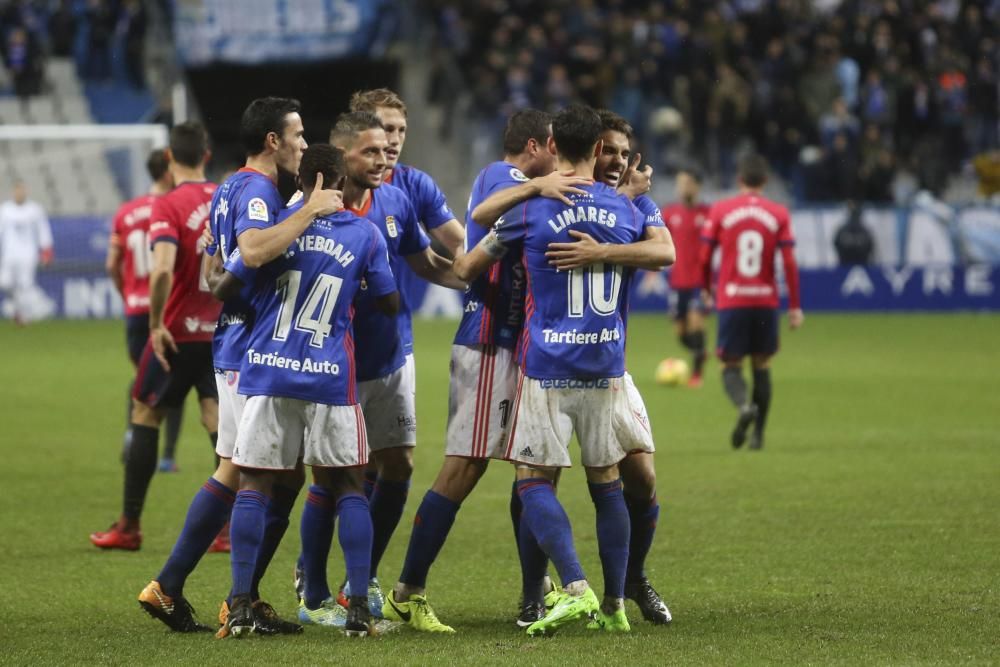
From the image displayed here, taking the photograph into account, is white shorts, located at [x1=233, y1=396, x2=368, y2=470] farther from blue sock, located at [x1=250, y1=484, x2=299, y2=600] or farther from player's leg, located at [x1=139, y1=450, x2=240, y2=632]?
blue sock, located at [x1=250, y1=484, x2=299, y2=600]

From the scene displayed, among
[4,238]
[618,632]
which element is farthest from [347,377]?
[4,238]

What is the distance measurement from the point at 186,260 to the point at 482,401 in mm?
2641

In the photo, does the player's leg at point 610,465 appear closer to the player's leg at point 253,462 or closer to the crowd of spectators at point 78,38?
the player's leg at point 253,462

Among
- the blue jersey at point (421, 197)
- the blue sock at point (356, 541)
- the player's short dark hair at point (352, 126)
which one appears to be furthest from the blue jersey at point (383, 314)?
the blue sock at point (356, 541)

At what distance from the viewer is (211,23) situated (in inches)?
1150

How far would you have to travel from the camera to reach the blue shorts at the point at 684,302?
672 inches

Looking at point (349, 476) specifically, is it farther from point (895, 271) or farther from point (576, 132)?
point (895, 271)

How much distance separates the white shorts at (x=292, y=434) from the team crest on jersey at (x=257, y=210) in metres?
0.69

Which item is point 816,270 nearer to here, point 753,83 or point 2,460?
point 753,83

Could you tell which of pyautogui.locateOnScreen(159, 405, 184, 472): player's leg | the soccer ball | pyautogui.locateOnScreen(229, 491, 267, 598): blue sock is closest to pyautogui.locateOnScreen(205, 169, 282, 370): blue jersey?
pyautogui.locateOnScreen(229, 491, 267, 598): blue sock

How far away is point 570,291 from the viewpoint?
6.11 meters

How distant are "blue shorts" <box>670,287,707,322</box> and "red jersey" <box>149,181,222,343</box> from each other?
9245mm

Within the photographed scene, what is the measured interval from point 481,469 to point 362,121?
5.05ft

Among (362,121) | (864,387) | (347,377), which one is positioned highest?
(362,121)
